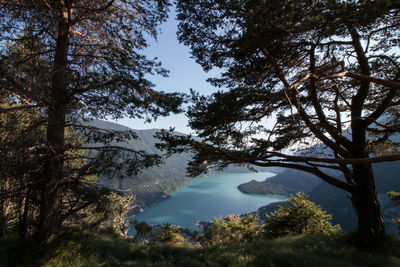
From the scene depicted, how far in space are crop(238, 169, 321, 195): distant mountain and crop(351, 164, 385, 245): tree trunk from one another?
353 feet

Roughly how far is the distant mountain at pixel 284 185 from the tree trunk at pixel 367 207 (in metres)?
108

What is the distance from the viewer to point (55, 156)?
3471 mm

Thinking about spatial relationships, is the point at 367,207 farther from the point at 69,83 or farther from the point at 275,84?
the point at 69,83

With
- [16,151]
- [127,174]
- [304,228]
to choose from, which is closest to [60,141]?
[16,151]

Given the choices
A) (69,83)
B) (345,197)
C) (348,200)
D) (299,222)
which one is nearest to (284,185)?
(345,197)

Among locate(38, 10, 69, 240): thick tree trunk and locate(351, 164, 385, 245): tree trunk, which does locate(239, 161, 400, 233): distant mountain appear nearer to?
locate(351, 164, 385, 245): tree trunk

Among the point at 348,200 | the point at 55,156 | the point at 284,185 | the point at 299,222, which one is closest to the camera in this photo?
the point at 55,156

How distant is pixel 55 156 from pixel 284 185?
140470 millimetres

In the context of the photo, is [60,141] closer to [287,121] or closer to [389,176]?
[287,121]

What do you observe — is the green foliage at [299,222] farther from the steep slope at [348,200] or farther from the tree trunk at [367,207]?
the steep slope at [348,200]

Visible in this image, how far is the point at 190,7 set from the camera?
469cm

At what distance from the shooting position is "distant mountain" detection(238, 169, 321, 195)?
352ft

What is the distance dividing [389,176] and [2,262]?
113 meters

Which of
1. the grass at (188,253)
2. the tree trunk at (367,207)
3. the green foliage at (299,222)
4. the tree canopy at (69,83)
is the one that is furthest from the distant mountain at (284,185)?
the tree canopy at (69,83)
